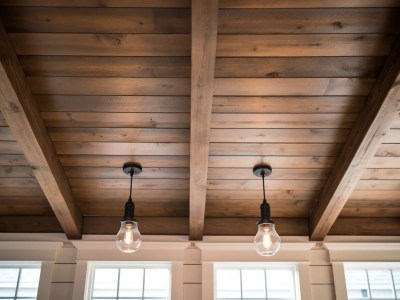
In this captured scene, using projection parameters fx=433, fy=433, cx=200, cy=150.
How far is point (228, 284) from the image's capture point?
3.34 meters

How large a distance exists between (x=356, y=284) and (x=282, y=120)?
1.56 m

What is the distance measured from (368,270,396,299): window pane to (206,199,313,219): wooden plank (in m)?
0.69

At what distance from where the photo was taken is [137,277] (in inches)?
132

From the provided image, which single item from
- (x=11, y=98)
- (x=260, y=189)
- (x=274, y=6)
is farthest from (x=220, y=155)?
(x=11, y=98)

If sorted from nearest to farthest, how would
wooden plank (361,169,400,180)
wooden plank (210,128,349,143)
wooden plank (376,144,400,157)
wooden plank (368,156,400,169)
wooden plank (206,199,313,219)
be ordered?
wooden plank (210,128,349,143) → wooden plank (376,144,400,157) → wooden plank (368,156,400,169) → wooden plank (361,169,400,180) → wooden plank (206,199,313,219)

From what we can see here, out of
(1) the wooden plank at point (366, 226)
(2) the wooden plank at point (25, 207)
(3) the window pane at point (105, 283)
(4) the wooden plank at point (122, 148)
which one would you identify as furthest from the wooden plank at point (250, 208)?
(2) the wooden plank at point (25, 207)

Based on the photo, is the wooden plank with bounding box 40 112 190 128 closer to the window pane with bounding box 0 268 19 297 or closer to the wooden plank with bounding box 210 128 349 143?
the wooden plank with bounding box 210 128 349 143

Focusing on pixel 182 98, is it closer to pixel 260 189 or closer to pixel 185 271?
pixel 260 189

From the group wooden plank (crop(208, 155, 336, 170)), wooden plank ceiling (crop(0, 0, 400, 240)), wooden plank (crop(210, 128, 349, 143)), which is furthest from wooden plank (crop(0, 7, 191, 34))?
wooden plank (crop(208, 155, 336, 170))

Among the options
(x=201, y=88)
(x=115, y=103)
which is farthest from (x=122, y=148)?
(x=201, y=88)

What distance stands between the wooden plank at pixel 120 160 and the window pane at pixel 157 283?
0.91 meters

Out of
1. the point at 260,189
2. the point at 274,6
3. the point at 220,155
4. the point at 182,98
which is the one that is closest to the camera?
the point at 274,6

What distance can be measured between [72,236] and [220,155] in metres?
1.35

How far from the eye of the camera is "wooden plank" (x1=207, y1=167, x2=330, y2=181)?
3039 millimetres
